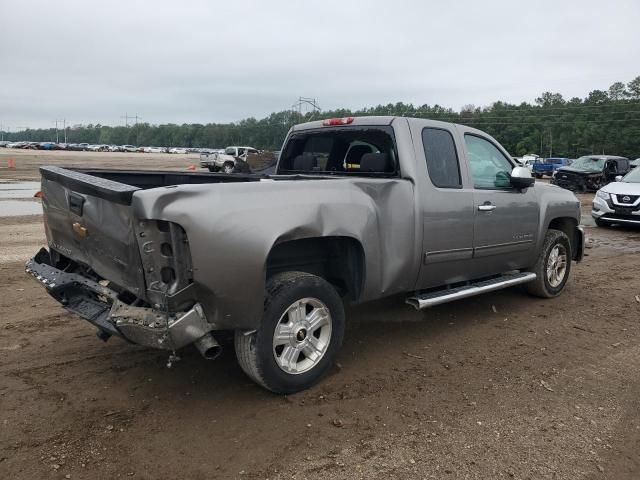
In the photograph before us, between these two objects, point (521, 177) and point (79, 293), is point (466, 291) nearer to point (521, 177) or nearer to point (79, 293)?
point (521, 177)

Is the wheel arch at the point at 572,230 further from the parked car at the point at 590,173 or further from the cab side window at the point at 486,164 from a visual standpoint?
the parked car at the point at 590,173

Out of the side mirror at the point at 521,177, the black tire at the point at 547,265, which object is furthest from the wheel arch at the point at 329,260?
the black tire at the point at 547,265

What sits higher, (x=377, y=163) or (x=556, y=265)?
(x=377, y=163)

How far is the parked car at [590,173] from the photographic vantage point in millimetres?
23031

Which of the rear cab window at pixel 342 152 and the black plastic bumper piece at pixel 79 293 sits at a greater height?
the rear cab window at pixel 342 152

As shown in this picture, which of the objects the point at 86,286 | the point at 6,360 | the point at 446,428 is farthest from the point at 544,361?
the point at 6,360

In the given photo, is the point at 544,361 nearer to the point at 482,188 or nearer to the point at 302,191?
the point at 482,188

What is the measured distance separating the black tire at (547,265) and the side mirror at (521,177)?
1041 mm

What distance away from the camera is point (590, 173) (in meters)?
22.9

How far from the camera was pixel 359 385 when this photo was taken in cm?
394

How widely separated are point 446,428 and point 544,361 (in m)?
1.55

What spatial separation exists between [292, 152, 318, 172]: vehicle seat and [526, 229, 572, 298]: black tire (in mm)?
2709

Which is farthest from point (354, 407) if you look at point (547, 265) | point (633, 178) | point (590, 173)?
point (590, 173)

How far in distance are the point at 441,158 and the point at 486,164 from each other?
82 centimetres
